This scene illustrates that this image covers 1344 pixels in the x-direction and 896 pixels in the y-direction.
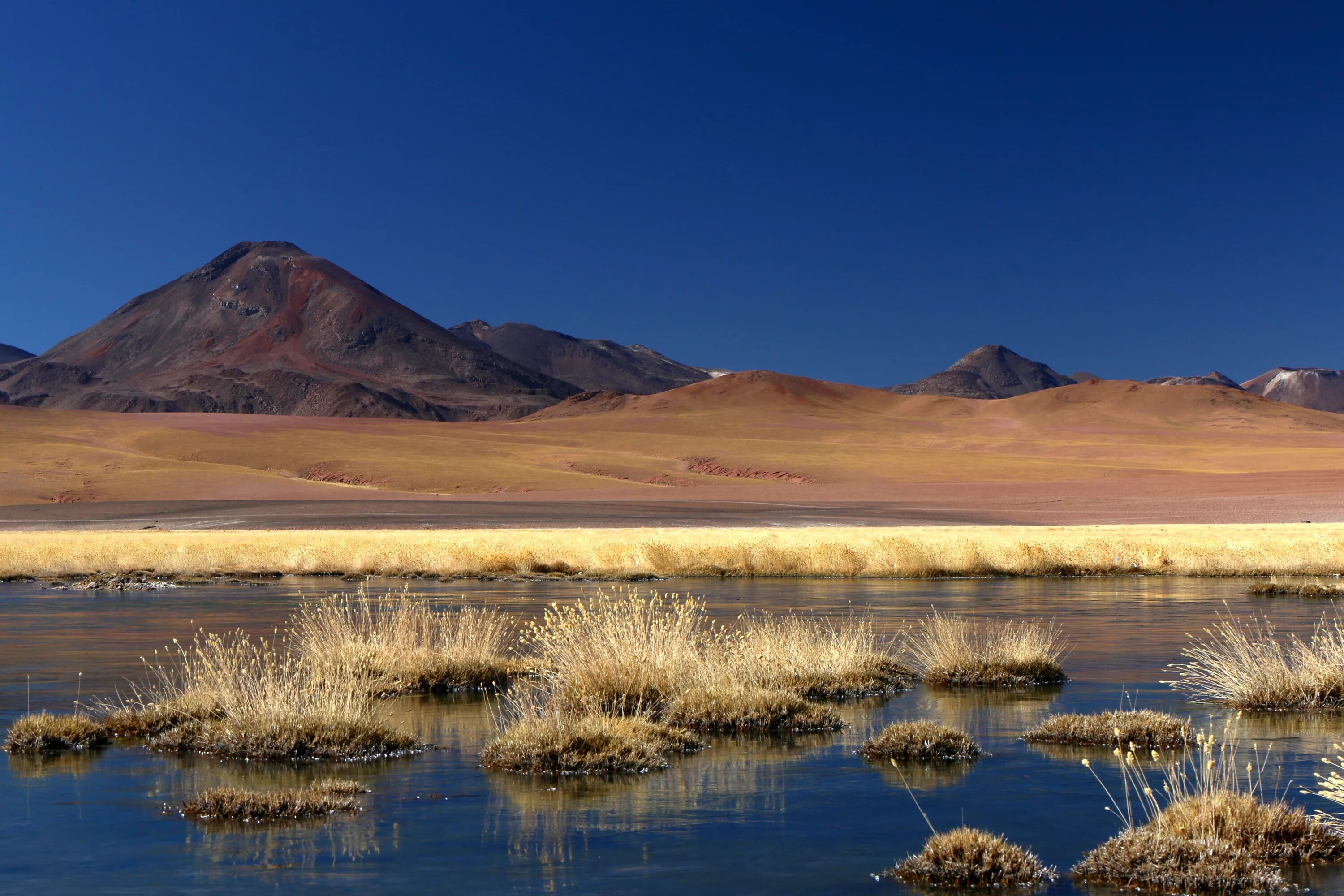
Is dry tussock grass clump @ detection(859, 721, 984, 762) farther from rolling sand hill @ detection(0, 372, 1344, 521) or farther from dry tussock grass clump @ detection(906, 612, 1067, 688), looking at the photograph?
rolling sand hill @ detection(0, 372, 1344, 521)

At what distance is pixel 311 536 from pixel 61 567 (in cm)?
1219

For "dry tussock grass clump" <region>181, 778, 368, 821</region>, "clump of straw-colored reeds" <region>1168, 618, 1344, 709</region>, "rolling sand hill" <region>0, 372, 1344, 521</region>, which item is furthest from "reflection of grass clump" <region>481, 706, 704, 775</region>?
"rolling sand hill" <region>0, 372, 1344, 521</region>

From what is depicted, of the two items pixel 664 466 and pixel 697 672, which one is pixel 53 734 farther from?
pixel 664 466

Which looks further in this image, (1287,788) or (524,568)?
(524,568)

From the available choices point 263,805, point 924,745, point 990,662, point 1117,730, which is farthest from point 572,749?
point 990,662

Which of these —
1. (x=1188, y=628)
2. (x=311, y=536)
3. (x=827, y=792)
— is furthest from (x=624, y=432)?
(x=827, y=792)

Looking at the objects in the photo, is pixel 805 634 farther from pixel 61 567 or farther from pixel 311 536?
pixel 311 536

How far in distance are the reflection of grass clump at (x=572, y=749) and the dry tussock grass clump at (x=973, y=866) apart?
3958mm

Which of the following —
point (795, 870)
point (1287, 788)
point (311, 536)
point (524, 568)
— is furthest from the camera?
point (311, 536)

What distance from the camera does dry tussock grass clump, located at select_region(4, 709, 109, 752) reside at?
13.8 meters

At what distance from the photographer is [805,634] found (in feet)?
59.1

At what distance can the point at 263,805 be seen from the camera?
11.0 m

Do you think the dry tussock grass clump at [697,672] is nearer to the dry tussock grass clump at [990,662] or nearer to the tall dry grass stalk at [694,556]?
the dry tussock grass clump at [990,662]

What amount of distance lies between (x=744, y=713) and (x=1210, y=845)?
663cm
